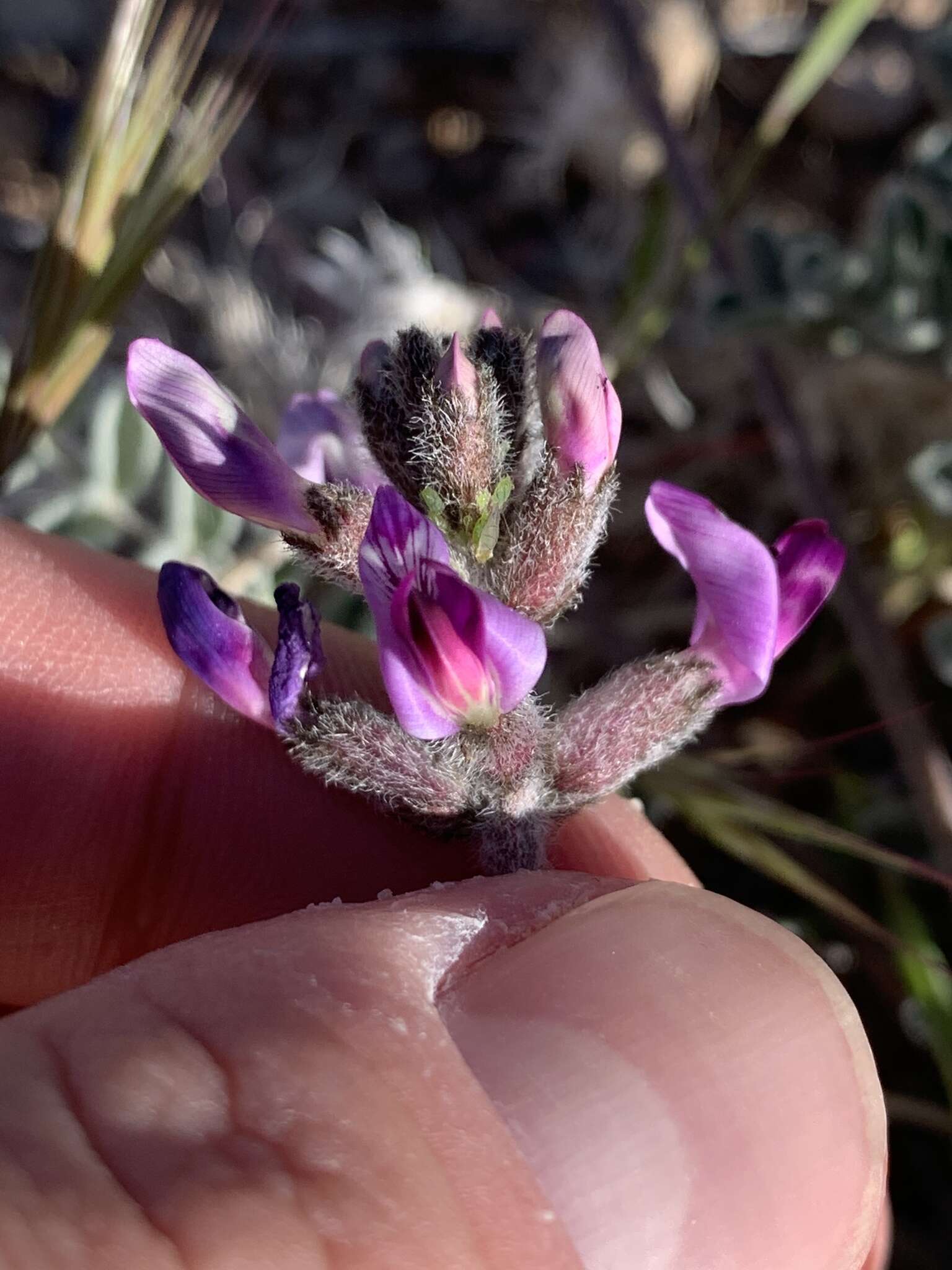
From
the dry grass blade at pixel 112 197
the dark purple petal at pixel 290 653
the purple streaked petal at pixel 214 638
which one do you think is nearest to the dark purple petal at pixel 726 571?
the dark purple petal at pixel 290 653

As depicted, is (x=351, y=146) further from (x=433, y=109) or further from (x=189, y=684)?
(x=189, y=684)

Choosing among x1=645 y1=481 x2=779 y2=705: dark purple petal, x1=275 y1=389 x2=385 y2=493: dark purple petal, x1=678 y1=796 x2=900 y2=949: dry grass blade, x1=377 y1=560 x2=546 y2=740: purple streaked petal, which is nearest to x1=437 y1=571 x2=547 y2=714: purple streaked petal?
x1=377 y1=560 x2=546 y2=740: purple streaked petal

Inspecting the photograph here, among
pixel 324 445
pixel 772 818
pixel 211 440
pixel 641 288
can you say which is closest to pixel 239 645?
pixel 211 440

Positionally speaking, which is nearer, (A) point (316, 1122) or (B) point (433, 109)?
(A) point (316, 1122)

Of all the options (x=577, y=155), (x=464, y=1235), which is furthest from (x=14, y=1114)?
(x=577, y=155)

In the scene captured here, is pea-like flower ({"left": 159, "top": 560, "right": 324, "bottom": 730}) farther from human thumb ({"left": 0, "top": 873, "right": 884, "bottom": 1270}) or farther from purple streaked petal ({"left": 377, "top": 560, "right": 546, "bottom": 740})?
human thumb ({"left": 0, "top": 873, "right": 884, "bottom": 1270})

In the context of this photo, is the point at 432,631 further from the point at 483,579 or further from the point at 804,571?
the point at 804,571

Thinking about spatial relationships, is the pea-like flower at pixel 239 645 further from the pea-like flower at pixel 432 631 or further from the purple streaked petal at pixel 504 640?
the purple streaked petal at pixel 504 640
